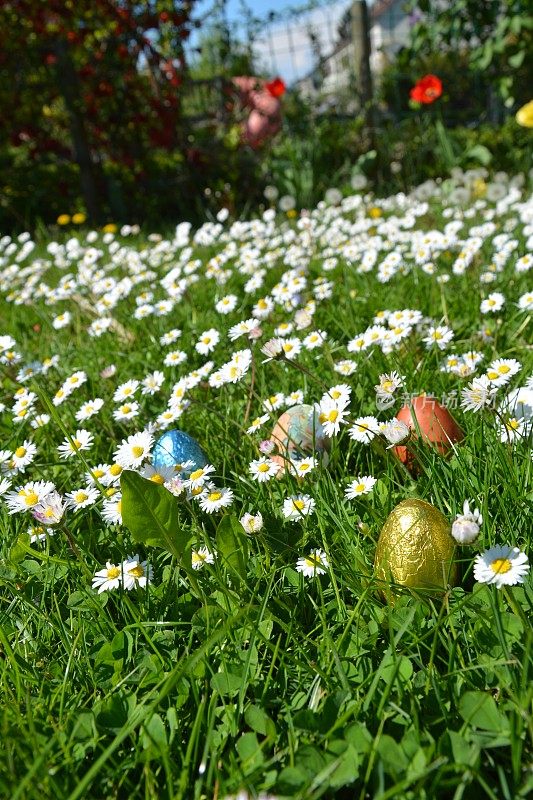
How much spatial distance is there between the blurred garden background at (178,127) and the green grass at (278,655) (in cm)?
422

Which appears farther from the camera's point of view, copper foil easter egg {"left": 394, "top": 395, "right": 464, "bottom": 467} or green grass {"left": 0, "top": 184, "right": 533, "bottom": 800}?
copper foil easter egg {"left": 394, "top": 395, "right": 464, "bottom": 467}

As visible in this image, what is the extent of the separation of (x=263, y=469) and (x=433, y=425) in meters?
0.36

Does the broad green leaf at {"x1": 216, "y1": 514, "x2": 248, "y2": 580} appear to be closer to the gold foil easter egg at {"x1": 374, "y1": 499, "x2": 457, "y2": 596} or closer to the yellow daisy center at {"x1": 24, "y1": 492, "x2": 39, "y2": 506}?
the gold foil easter egg at {"x1": 374, "y1": 499, "x2": 457, "y2": 596}

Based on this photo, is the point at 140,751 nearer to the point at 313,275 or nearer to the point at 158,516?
the point at 158,516

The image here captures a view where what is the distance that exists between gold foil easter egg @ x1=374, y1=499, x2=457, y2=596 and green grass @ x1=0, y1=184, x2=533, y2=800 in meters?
0.03

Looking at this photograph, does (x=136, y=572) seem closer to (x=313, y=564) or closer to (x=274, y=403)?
(x=313, y=564)

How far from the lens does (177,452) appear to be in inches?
59.9

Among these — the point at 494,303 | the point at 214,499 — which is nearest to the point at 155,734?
the point at 214,499

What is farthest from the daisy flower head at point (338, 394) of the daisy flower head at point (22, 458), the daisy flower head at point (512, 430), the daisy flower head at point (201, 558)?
the daisy flower head at point (22, 458)

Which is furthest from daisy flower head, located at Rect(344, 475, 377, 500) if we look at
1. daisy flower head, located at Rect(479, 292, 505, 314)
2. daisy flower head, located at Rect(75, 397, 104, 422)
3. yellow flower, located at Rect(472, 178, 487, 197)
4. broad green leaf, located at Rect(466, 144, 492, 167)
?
broad green leaf, located at Rect(466, 144, 492, 167)

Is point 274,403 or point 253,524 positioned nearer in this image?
point 253,524

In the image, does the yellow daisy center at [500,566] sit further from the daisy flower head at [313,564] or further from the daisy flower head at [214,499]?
the daisy flower head at [214,499]

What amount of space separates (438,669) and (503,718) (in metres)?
0.17

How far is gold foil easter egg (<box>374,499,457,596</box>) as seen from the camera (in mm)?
1116
